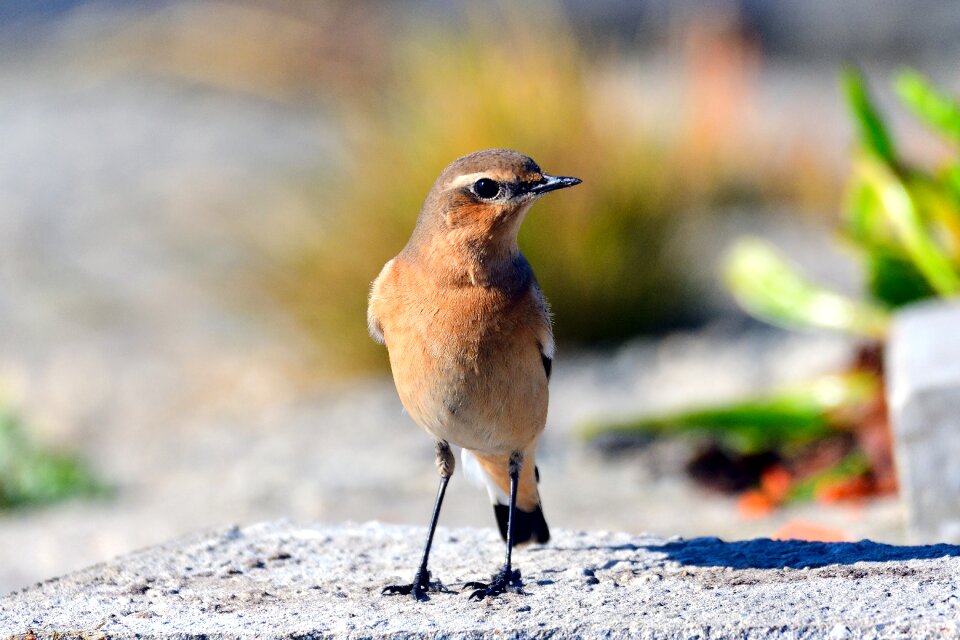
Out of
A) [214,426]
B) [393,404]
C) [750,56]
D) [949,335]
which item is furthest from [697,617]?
[750,56]

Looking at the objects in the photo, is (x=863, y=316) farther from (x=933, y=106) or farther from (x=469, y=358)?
(x=469, y=358)

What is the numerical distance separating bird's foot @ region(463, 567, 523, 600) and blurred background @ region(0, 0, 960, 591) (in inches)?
73.3

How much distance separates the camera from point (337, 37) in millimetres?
21328

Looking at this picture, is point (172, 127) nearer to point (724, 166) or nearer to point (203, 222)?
point (203, 222)

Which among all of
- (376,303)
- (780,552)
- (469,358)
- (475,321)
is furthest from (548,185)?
(780,552)

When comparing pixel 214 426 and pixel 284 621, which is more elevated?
pixel 214 426

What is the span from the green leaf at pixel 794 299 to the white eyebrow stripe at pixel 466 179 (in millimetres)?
4032

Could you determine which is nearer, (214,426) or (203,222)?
(214,426)

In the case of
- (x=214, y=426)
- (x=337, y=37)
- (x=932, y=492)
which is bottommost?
(x=932, y=492)

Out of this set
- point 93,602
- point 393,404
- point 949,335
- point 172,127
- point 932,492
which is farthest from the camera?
point 172,127

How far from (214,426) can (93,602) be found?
5.97 meters

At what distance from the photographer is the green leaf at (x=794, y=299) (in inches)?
300

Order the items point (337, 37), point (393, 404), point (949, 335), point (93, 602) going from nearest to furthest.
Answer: point (93, 602)
point (949, 335)
point (393, 404)
point (337, 37)

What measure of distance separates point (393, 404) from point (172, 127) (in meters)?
10.3
